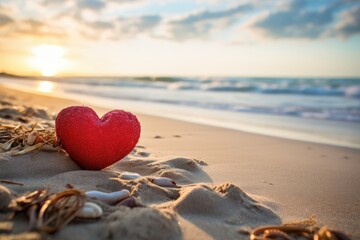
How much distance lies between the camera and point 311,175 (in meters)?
3.35

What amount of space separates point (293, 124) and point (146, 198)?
6157 mm

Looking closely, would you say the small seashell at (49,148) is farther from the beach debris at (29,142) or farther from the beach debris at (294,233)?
the beach debris at (294,233)

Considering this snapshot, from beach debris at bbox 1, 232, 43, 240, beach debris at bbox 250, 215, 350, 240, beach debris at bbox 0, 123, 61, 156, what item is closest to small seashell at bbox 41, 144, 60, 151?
beach debris at bbox 0, 123, 61, 156

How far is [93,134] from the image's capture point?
2.50 metres

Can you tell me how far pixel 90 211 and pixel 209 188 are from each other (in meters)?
0.84

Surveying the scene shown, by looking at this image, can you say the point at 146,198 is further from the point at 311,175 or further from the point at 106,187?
the point at 311,175

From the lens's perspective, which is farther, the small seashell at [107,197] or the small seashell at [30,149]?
the small seashell at [30,149]

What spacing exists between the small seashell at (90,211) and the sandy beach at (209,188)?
0.15ft

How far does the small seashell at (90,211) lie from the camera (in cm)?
167

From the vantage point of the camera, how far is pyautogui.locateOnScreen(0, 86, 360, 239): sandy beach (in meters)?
1.69

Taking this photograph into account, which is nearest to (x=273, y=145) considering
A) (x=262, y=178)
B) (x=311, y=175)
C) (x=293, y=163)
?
(x=293, y=163)

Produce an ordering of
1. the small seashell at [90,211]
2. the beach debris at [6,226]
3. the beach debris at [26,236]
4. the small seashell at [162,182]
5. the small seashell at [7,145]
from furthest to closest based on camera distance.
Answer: the small seashell at [7,145] → the small seashell at [162,182] → the small seashell at [90,211] → the beach debris at [6,226] → the beach debris at [26,236]

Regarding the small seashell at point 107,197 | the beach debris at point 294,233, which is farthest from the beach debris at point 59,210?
the beach debris at point 294,233

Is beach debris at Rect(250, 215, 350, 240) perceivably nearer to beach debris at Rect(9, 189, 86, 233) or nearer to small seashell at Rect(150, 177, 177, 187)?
small seashell at Rect(150, 177, 177, 187)
